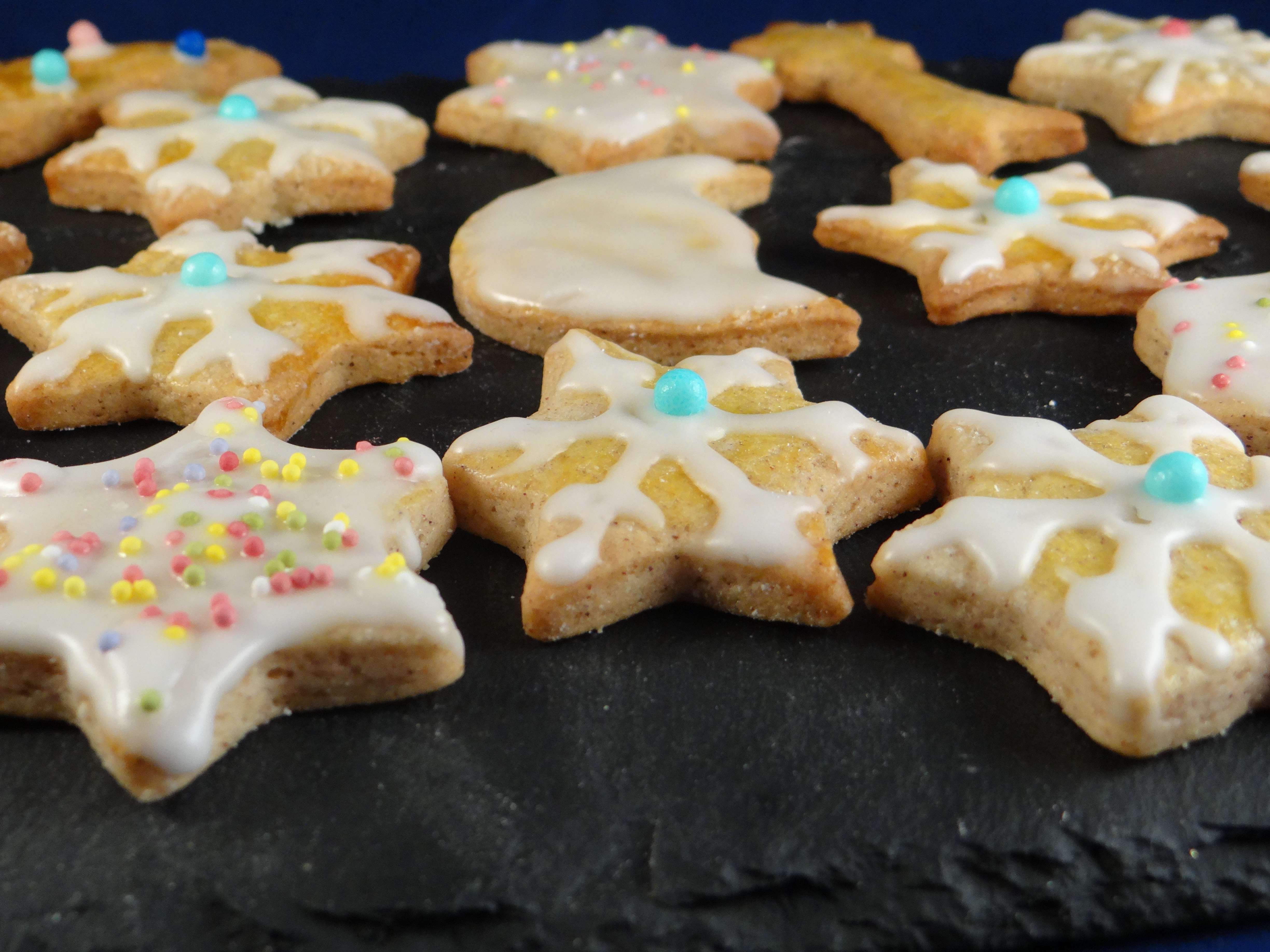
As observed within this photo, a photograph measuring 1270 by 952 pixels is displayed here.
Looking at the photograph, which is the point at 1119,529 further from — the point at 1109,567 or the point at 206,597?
the point at 206,597

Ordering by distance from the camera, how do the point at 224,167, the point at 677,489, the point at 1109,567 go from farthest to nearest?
1. the point at 224,167
2. the point at 677,489
3. the point at 1109,567

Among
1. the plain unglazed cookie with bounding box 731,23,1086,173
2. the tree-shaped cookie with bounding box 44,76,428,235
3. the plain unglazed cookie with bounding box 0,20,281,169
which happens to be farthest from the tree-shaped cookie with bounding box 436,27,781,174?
the plain unglazed cookie with bounding box 0,20,281,169

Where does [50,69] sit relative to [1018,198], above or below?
Answer: below

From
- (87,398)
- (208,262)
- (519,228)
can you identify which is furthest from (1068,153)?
(87,398)

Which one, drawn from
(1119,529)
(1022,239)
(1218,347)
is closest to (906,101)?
(1022,239)

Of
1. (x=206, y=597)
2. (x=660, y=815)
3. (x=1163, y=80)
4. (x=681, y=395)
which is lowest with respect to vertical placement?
(x=660, y=815)

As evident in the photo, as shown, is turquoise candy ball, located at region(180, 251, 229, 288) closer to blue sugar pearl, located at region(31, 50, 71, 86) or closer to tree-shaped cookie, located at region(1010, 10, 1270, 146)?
blue sugar pearl, located at region(31, 50, 71, 86)

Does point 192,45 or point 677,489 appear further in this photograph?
point 192,45

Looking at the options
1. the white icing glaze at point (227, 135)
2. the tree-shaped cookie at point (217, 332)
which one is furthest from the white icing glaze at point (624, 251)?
the white icing glaze at point (227, 135)
